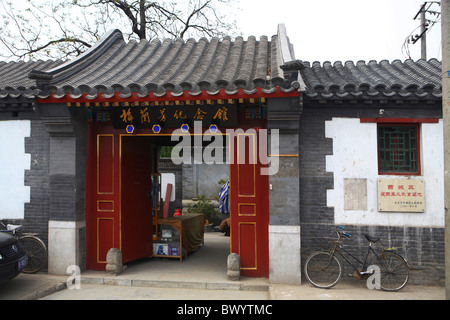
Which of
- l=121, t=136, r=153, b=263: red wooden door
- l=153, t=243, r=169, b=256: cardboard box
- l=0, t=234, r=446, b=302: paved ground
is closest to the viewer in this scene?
l=0, t=234, r=446, b=302: paved ground

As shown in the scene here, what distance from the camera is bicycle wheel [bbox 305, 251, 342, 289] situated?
677 cm

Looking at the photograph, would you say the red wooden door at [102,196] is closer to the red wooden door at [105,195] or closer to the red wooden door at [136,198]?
the red wooden door at [105,195]

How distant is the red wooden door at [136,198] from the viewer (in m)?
8.09

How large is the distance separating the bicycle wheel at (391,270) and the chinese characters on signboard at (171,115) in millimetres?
3474

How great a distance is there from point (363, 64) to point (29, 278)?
26.3 ft

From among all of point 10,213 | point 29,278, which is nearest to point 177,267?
point 29,278

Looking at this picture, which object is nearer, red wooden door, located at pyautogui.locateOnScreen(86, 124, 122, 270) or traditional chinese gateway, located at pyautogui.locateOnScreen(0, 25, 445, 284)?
traditional chinese gateway, located at pyautogui.locateOnScreen(0, 25, 445, 284)

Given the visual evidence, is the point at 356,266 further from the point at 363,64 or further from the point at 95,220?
the point at 95,220

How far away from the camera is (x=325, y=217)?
23.3 ft

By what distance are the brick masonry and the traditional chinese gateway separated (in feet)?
0.06

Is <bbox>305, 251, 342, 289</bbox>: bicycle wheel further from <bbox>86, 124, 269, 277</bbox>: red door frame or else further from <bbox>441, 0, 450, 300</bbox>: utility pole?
<bbox>441, 0, 450, 300</bbox>: utility pole

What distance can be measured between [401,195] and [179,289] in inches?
168

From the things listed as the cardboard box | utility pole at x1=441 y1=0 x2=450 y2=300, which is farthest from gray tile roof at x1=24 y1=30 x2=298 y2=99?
the cardboard box

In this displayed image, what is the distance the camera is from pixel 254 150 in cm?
734
